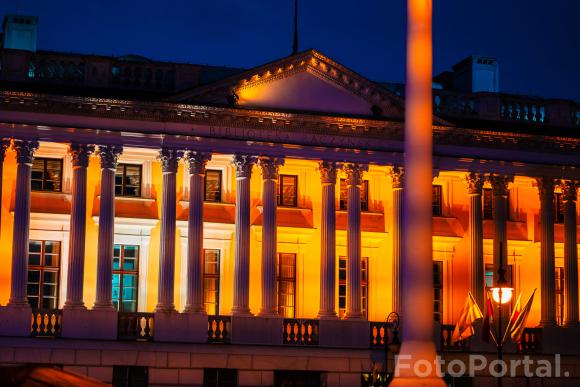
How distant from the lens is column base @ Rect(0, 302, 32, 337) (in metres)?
37.9

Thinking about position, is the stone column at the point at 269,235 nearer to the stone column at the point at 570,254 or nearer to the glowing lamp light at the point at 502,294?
the stone column at the point at 570,254

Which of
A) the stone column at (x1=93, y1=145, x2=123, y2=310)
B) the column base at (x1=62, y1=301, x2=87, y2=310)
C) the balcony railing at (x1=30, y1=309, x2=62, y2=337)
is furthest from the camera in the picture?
the stone column at (x1=93, y1=145, x2=123, y2=310)

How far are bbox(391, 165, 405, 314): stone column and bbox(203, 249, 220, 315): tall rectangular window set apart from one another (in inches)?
246

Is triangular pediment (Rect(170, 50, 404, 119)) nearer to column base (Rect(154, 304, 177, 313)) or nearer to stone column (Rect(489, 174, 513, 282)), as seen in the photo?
stone column (Rect(489, 174, 513, 282))

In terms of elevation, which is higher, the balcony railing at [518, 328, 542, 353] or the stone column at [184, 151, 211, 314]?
the stone column at [184, 151, 211, 314]

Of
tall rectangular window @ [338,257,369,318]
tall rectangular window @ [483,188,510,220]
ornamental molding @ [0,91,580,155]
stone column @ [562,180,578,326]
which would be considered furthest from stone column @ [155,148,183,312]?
stone column @ [562,180,578,326]

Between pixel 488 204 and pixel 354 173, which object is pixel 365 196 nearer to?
pixel 354 173

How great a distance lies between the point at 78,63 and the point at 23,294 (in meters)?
7.98

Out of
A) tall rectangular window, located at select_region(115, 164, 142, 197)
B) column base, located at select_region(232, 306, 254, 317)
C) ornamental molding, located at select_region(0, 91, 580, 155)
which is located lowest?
column base, located at select_region(232, 306, 254, 317)

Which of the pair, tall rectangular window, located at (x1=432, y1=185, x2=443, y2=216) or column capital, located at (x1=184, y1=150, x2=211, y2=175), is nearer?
column capital, located at (x1=184, y1=150, x2=211, y2=175)

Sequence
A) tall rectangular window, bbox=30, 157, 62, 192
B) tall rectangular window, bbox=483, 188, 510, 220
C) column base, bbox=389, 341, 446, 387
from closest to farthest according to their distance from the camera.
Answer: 1. column base, bbox=389, 341, 446, 387
2. tall rectangular window, bbox=30, 157, 62, 192
3. tall rectangular window, bbox=483, 188, 510, 220

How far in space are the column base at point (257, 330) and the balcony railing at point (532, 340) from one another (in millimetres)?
9529

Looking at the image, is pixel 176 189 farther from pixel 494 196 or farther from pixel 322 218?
pixel 494 196

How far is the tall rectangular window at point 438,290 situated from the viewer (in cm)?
4478
